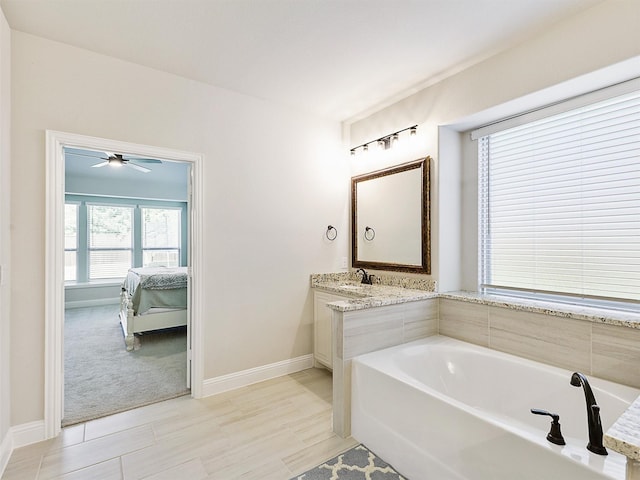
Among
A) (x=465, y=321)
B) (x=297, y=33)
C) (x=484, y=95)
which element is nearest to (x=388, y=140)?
(x=484, y=95)

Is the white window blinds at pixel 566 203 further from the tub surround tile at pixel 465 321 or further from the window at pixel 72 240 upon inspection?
the window at pixel 72 240

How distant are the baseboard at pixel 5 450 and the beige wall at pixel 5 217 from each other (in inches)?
0.4

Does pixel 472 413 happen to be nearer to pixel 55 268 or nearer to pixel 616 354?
pixel 616 354

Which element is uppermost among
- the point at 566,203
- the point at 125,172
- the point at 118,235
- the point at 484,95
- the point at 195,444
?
the point at 125,172

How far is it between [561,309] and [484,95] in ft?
5.20

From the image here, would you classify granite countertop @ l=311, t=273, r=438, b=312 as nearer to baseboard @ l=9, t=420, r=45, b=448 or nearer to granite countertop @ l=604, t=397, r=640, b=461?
granite countertop @ l=604, t=397, r=640, b=461

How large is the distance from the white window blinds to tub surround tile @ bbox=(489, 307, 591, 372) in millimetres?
349

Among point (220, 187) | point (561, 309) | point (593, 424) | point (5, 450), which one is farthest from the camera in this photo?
point (220, 187)

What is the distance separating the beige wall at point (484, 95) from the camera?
181 centimetres

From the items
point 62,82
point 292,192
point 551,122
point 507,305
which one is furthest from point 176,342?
point 551,122

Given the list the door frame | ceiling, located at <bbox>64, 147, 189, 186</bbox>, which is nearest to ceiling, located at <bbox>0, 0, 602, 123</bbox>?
the door frame

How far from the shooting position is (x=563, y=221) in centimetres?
224

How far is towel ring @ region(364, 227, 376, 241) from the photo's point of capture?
10.9 ft

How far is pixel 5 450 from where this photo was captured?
1.87 m
